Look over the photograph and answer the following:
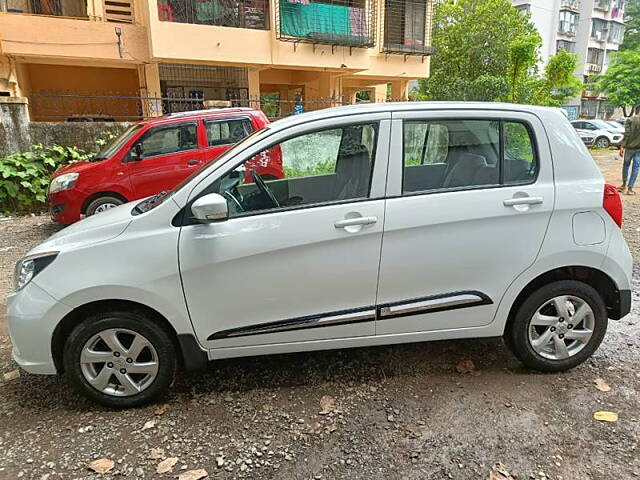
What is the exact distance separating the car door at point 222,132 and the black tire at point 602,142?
22.6 metres

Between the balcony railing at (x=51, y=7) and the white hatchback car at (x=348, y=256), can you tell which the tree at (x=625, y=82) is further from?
the white hatchback car at (x=348, y=256)

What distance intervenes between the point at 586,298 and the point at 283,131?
2.25 metres

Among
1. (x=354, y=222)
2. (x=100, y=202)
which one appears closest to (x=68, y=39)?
(x=100, y=202)

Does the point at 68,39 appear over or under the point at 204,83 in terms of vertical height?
over

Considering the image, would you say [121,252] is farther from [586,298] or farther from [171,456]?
[586,298]

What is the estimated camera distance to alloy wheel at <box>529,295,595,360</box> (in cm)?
307

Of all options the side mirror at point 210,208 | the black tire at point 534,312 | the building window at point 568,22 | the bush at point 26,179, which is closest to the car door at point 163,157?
the bush at point 26,179

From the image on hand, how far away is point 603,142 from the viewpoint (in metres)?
24.0

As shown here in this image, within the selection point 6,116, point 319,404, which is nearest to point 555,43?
point 6,116

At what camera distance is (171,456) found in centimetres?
253

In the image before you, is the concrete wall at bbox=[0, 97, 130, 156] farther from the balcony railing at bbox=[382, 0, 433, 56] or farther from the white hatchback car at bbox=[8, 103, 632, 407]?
the balcony railing at bbox=[382, 0, 433, 56]

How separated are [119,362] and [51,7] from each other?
1587cm

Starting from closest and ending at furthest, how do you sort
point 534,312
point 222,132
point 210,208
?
point 210,208, point 534,312, point 222,132

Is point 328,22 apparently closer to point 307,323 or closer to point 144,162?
point 144,162
